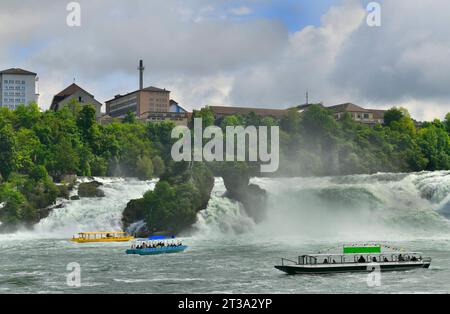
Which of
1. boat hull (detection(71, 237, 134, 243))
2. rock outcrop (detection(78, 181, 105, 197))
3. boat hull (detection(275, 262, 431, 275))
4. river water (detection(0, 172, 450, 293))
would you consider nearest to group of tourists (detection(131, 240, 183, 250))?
river water (detection(0, 172, 450, 293))

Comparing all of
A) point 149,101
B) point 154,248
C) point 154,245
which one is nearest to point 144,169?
point 154,245

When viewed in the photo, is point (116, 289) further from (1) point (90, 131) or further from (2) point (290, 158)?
(1) point (90, 131)

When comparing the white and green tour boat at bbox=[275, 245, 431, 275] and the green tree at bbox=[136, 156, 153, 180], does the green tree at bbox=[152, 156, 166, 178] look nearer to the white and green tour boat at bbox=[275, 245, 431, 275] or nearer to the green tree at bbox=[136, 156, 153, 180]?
the green tree at bbox=[136, 156, 153, 180]

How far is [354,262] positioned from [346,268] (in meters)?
1.21

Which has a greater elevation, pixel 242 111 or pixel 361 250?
pixel 242 111

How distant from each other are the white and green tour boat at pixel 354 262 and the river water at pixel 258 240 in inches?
35.6

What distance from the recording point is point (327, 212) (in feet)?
297

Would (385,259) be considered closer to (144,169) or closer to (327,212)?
(327,212)

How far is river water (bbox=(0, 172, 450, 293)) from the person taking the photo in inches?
1842
